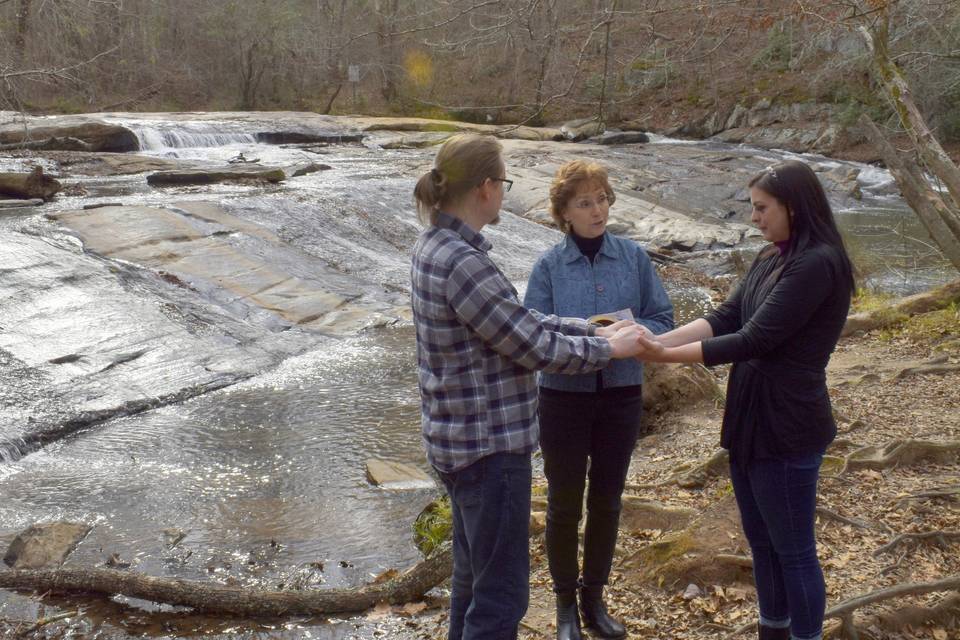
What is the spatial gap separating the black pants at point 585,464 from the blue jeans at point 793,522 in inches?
20.6

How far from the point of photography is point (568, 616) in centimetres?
371

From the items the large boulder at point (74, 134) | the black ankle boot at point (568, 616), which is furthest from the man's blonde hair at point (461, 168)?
the large boulder at point (74, 134)

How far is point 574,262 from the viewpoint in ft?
12.1

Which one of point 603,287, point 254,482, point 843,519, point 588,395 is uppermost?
point 603,287

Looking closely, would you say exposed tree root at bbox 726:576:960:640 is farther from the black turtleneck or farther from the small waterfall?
the small waterfall

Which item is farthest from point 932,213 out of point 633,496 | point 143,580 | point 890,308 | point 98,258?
point 98,258

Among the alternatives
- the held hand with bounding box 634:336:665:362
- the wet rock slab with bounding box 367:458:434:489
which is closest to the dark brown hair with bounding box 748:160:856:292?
the held hand with bounding box 634:336:665:362

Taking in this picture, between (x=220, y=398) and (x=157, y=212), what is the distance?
5.49 meters

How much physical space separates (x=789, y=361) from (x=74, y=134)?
20.9m

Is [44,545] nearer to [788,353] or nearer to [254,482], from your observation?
[254,482]

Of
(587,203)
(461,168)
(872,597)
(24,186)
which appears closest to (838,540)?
(872,597)

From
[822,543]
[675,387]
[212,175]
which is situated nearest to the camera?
[822,543]

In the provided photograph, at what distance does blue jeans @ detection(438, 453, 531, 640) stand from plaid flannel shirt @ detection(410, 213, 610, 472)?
0.20 feet

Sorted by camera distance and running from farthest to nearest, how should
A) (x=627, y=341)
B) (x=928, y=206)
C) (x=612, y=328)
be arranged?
1. (x=928, y=206)
2. (x=612, y=328)
3. (x=627, y=341)
